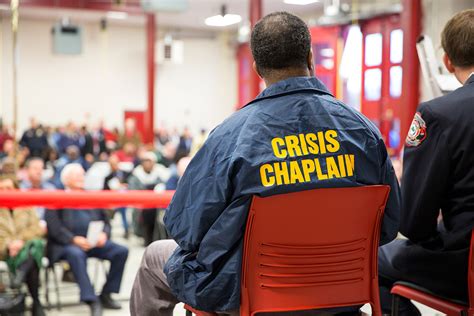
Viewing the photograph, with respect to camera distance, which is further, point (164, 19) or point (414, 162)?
point (164, 19)

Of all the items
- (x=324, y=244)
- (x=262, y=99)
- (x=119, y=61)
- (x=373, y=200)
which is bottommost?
(x=324, y=244)

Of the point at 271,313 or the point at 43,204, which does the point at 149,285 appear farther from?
the point at 43,204

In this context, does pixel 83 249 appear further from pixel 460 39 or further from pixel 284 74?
pixel 460 39

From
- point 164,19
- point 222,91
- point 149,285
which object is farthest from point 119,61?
point 149,285

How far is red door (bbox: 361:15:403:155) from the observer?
43.8 ft

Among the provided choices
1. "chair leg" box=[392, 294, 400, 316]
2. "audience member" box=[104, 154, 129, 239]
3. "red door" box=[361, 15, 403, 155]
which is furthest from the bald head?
"red door" box=[361, 15, 403, 155]

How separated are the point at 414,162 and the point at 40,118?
19290mm

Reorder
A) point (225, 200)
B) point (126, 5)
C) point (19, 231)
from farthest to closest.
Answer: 1. point (126, 5)
2. point (19, 231)
3. point (225, 200)

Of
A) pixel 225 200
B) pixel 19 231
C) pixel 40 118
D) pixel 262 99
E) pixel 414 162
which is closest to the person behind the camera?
pixel 225 200

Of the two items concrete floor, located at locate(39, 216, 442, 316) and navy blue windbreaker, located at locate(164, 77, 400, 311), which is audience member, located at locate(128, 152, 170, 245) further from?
navy blue windbreaker, located at locate(164, 77, 400, 311)

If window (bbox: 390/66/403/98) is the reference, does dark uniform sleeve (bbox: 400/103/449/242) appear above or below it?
below

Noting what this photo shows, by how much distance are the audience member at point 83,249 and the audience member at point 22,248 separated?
0.19 m

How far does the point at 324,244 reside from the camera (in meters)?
1.90

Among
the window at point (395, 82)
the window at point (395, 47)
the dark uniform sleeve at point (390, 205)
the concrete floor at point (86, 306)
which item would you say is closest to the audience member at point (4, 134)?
the window at point (395, 82)
